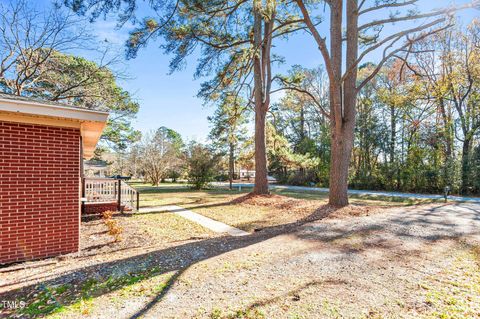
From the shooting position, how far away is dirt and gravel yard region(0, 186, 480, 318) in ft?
9.13

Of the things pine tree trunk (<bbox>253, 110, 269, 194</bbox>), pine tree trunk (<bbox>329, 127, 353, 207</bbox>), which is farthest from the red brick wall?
pine tree trunk (<bbox>253, 110, 269, 194</bbox>)

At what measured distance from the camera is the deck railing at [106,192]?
30.7ft

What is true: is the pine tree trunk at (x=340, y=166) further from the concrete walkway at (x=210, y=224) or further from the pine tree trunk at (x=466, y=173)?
the pine tree trunk at (x=466, y=173)

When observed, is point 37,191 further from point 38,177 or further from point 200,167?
point 200,167

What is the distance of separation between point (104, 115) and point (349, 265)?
5440mm

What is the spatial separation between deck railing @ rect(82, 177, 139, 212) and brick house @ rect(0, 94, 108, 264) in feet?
15.2

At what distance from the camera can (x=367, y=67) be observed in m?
26.0

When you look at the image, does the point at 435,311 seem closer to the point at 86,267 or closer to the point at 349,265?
the point at 349,265

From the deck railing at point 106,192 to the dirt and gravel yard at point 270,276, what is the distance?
11.1 feet

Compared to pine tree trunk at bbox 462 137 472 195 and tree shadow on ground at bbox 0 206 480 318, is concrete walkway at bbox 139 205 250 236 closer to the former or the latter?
tree shadow on ground at bbox 0 206 480 318

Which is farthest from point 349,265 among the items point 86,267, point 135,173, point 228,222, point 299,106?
point 135,173

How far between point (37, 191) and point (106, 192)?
566 centimetres

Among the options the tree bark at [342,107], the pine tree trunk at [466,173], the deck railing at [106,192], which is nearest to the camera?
the tree bark at [342,107]

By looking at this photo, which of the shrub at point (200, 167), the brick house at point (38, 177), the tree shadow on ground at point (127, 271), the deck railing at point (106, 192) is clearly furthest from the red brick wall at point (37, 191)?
the shrub at point (200, 167)
